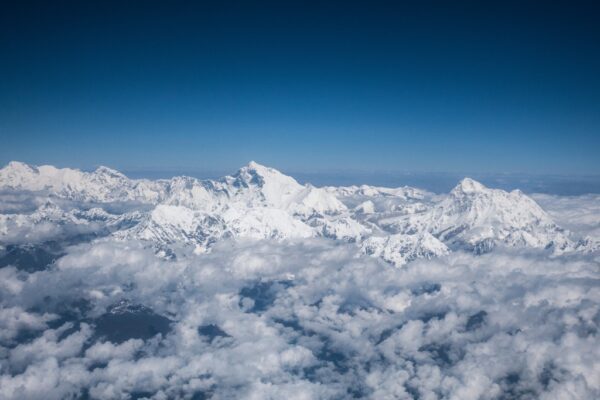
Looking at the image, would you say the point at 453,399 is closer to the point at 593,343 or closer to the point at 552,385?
the point at 552,385

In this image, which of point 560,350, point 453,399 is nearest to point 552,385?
point 560,350

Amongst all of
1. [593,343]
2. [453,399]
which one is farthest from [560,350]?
[453,399]

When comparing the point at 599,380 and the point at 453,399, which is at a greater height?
the point at 599,380

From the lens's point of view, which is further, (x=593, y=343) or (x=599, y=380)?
(x=593, y=343)

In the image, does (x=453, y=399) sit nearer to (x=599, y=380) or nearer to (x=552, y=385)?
(x=552, y=385)

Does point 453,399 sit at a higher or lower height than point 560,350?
lower

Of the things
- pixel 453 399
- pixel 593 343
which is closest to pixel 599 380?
pixel 593 343

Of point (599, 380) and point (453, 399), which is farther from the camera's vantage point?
point (453, 399)

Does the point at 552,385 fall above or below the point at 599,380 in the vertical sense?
below

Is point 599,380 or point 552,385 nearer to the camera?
point 599,380
